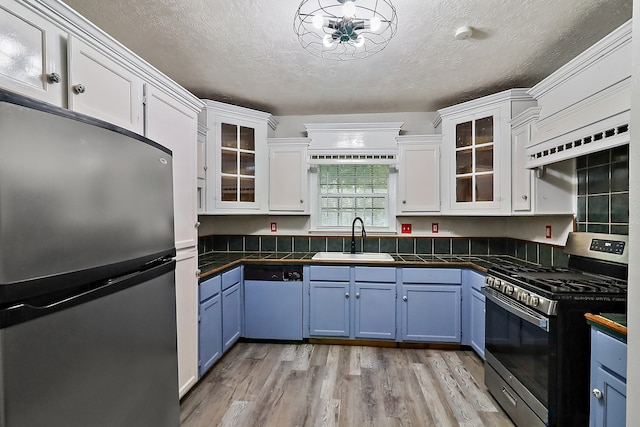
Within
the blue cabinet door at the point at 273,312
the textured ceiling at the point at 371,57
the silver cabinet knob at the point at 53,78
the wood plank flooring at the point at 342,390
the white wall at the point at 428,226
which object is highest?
the textured ceiling at the point at 371,57

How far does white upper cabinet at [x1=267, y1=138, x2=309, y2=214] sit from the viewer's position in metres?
3.08

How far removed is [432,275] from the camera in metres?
2.68

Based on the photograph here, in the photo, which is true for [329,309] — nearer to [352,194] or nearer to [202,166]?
[352,194]

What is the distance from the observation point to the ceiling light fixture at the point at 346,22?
4.99 ft

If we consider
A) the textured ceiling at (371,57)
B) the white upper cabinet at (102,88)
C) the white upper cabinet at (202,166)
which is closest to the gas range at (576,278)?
the textured ceiling at (371,57)

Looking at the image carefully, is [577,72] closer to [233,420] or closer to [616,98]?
[616,98]

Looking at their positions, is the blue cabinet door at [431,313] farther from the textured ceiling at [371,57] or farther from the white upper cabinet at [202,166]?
the white upper cabinet at [202,166]

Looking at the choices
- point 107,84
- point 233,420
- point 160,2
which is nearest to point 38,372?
point 107,84

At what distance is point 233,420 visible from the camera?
1.79 metres

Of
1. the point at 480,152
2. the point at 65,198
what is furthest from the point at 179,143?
the point at 480,152

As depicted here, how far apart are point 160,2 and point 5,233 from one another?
61.7 inches

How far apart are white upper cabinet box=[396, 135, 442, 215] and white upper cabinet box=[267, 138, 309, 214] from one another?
99cm

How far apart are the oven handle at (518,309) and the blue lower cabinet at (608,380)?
23cm

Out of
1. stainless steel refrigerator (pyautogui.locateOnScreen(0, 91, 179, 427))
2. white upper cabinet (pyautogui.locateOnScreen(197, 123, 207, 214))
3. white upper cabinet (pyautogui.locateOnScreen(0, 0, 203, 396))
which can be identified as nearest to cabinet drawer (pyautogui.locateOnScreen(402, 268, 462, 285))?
white upper cabinet (pyautogui.locateOnScreen(0, 0, 203, 396))
